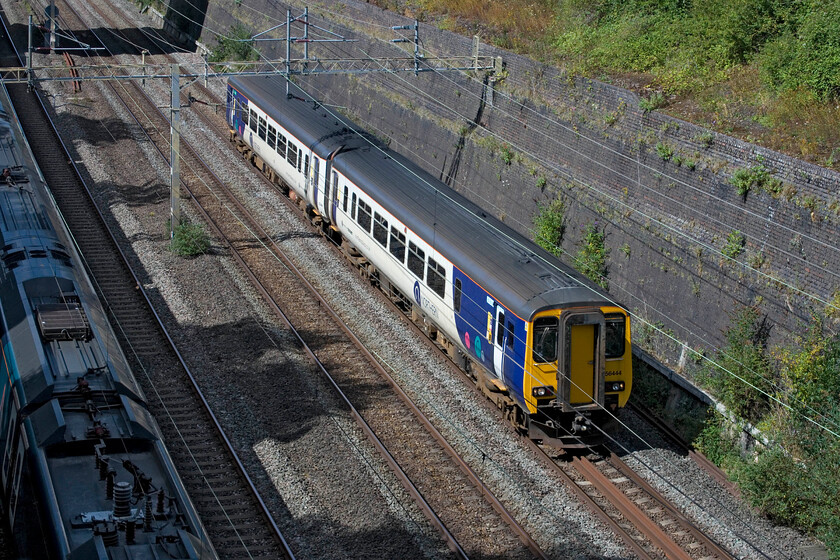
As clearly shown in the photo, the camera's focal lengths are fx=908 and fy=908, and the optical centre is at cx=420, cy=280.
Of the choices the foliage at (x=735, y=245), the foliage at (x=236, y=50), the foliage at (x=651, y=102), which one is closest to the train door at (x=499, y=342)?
the foliage at (x=735, y=245)

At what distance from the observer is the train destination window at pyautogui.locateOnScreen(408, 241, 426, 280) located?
17.6 metres

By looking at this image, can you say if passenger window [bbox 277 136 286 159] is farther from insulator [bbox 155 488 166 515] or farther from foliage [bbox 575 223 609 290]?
insulator [bbox 155 488 166 515]

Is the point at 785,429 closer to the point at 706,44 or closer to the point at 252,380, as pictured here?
the point at 252,380

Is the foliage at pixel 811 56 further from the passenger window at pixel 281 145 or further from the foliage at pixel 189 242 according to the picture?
the foliage at pixel 189 242

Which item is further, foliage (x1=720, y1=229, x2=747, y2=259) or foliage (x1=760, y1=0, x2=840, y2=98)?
foliage (x1=760, y1=0, x2=840, y2=98)

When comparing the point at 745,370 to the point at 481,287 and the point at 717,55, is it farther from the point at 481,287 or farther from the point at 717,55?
the point at 717,55

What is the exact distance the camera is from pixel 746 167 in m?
17.1

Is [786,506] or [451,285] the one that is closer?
[786,506]

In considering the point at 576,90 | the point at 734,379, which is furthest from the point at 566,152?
the point at 734,379

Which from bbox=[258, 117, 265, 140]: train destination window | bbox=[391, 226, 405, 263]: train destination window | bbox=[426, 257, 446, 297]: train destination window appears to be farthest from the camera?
bbox=[258, 117, 265, 140]: train destination window

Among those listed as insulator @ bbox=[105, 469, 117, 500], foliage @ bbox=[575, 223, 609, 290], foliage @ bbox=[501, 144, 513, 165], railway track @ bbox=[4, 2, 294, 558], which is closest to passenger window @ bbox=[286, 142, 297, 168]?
railway track @ bbox=[4, 2, 294, 558]

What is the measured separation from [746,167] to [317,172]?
10196 mm

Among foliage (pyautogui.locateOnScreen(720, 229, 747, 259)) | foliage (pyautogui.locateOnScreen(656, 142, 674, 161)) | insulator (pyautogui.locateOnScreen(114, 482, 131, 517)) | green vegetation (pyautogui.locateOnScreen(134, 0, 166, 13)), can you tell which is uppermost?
green vegetation (pyautogui.locateOnScreen(134, 0, 166, 13))

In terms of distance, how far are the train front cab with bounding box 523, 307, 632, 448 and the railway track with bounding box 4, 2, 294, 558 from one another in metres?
4.68
